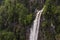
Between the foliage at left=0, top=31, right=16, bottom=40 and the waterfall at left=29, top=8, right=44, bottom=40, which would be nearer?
the waterfall at left=29, top=8, right=44, bottom=40

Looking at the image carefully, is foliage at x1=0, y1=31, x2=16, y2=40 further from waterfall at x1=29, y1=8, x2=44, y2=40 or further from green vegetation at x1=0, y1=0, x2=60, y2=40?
waterfall at x1=29, y1=8, x2=44, y2=40

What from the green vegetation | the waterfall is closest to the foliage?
the green vegetation

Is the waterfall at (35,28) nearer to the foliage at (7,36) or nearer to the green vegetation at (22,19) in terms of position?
the green vegetation at (22,19)

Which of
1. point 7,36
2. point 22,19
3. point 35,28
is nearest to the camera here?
point 35,28

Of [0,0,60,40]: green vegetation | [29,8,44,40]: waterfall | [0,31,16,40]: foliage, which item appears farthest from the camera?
[0,31,16,40]: foliage

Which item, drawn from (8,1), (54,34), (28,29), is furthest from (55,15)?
(8,1)

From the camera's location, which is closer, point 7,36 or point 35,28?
point 35,28

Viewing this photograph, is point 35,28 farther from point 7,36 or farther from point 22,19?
point 7,36

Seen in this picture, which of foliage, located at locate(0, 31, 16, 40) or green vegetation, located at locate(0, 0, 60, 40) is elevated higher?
green vegetation, located at locate(0, 0, 60, 40)

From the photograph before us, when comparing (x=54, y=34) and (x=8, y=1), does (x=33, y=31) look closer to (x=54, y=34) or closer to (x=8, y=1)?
(x=54, y=34)

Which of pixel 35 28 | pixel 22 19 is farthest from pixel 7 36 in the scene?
pixel 35 28

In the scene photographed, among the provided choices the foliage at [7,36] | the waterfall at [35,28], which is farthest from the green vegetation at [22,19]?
the waterfall at [35,28]
